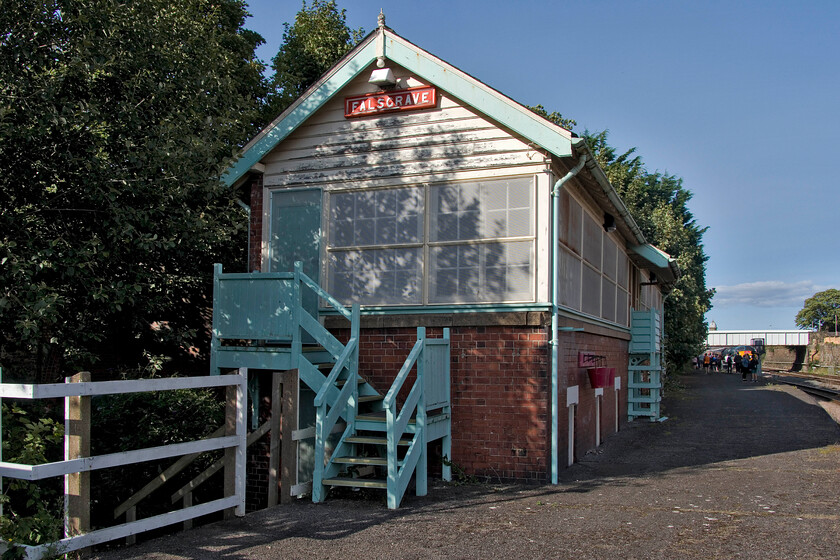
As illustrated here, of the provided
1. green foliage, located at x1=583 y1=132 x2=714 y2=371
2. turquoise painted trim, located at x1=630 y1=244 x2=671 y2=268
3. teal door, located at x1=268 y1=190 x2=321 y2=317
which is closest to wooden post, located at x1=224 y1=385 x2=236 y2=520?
teal door, located at x1=268 y1=190 x2=321 y2=317

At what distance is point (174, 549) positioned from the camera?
20.2 ft

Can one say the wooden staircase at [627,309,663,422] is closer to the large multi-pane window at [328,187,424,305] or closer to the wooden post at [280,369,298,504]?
the large multi-pane window at [328,187,424,305]

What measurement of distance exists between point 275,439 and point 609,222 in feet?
27.8

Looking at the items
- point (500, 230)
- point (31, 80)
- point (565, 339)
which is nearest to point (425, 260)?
point (500, 230)

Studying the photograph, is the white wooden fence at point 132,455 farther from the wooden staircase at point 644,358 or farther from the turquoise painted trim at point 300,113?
the wooden staircase at point 644,358

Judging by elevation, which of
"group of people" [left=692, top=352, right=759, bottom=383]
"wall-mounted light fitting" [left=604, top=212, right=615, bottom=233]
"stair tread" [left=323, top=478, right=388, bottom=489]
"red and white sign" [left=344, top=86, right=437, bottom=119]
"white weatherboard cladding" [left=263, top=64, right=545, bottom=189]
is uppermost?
"red and white sign" [left=344, top=86, right=437, bottom=119]

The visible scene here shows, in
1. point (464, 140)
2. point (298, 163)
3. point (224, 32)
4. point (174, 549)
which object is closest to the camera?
point (174, 549)

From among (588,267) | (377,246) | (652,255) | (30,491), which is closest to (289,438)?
(30,491)

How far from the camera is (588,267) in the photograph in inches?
498

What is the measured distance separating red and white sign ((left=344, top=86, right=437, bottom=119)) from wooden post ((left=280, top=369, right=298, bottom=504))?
13.9ft

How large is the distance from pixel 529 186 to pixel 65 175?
5.56 meters

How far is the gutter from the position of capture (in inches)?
380

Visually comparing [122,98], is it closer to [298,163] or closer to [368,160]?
[298,163]

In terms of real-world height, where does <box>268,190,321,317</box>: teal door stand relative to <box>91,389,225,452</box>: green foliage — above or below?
above
